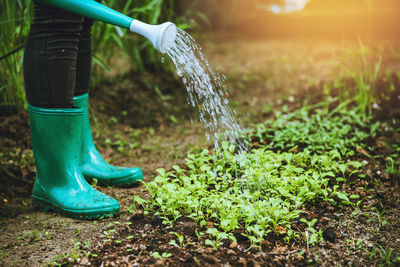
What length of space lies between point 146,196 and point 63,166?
0.39m

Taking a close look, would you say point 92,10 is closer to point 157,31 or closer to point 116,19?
point 116,19

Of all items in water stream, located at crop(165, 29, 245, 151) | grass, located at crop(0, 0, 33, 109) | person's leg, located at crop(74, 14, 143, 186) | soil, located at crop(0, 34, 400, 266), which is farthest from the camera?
grass, located at crop(0, 0, 33, 109)

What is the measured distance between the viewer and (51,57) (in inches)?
56.9

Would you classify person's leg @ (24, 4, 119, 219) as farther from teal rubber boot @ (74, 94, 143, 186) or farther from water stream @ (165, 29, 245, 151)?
water stream @ (165, 29, 245, 151)

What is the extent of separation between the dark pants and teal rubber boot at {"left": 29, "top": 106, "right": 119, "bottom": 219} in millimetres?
58

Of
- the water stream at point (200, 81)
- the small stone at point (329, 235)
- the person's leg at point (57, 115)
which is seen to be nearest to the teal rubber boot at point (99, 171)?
the person's leg at point (57, 115)

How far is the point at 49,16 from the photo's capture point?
4.58 ft

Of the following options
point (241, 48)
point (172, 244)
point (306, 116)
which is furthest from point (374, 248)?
point (241, 48)

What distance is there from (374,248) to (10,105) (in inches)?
84.4

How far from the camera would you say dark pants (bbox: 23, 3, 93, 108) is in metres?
1.41

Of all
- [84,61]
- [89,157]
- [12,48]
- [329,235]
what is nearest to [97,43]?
[12,48]

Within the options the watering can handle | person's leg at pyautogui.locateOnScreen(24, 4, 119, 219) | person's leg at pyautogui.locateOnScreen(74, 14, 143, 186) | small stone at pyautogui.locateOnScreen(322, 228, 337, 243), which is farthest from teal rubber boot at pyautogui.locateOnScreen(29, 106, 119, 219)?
small stone at pyautogui.locateOnScreen(322, 228, 337, 243)

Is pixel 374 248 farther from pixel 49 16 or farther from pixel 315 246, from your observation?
pixel 49 16

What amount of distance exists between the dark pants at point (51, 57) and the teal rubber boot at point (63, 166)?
6 cm
